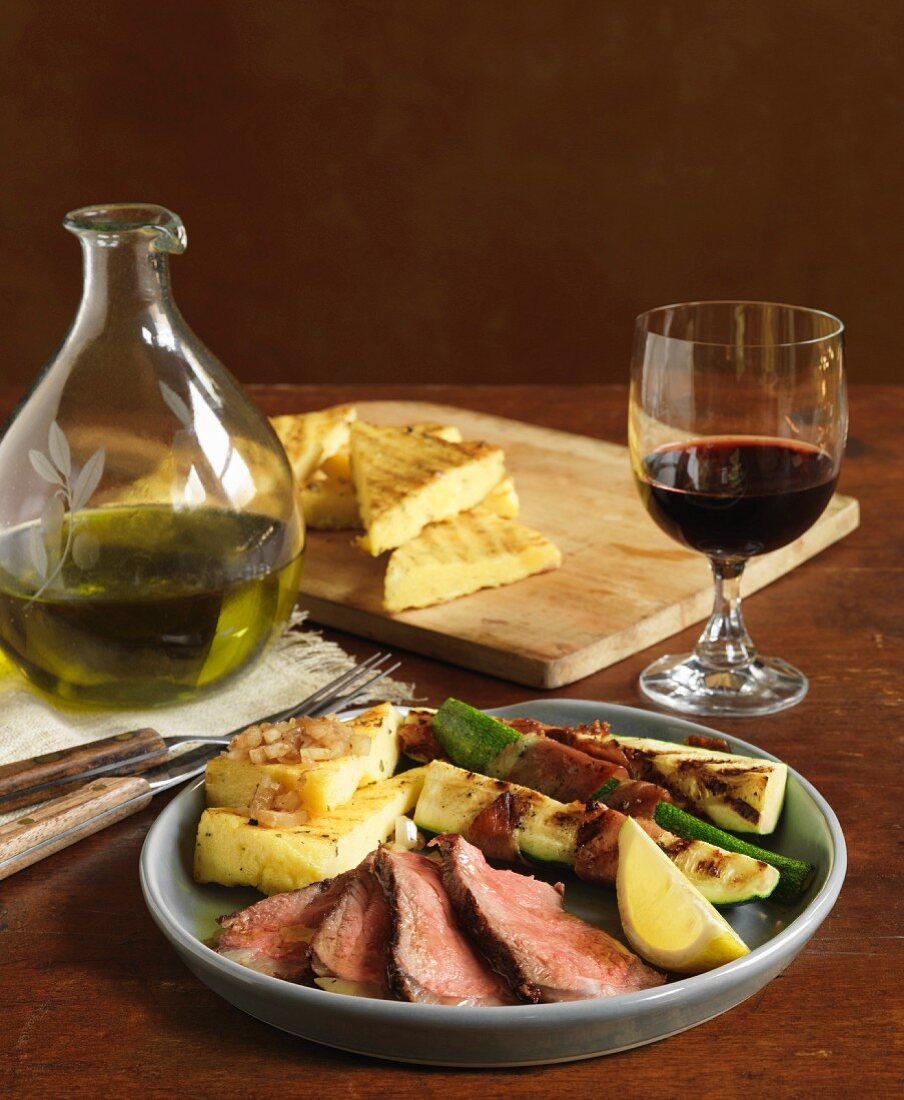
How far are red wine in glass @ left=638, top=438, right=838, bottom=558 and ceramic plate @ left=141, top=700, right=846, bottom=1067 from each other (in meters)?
0.50

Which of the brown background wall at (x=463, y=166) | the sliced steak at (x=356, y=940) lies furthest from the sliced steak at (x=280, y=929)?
the brown background wall at (x=463, y=166)

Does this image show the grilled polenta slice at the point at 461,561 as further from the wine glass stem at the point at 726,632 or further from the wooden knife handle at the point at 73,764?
the wooden knife handle at the point at 73,764

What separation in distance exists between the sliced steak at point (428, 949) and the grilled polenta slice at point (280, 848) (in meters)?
0.12

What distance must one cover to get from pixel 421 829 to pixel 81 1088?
0.39m

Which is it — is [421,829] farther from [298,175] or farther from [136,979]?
[298,175]

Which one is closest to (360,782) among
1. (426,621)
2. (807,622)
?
(426,621)

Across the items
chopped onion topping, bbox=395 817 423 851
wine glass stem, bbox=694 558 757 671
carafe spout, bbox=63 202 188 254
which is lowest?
wine glass stem, bbox=694 558 757 671

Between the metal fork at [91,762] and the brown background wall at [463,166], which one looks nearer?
the metal fork at [91,762]

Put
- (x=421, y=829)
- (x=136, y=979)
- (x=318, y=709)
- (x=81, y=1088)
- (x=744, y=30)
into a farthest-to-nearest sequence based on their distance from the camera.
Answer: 1. (x=744, y=30)
2. (x=318, y=709)
3. (x=421, y=829)
4. (x=136, y=979)
5. (x=81, y=1088)

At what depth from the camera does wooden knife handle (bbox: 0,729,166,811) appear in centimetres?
137

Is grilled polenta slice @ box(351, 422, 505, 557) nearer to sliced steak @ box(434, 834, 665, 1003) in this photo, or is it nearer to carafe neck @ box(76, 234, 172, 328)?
carafe neck @ box(76, 234, 172, 328)

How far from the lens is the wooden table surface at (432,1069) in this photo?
1.00 metres

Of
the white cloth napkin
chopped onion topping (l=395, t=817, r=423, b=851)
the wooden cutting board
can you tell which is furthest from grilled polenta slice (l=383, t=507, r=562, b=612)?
chopped onion topping (l=395, t=817, r=423, b=851)

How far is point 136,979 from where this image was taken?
113 cm
